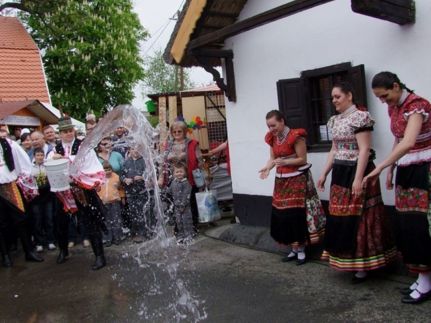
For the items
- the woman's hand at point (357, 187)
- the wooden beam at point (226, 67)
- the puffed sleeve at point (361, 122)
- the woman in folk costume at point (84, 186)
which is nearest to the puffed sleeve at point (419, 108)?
the puffed sleeve at point (361, 122)

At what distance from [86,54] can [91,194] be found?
1720cm

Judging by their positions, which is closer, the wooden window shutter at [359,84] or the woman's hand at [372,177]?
the woman's hand at [372,177]

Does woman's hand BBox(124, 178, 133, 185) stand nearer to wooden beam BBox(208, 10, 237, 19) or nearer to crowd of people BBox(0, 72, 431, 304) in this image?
crowd of people BBox(0, 72, 431, 304)

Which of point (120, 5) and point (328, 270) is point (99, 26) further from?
point (328, 270)

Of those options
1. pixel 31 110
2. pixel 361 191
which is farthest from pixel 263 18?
pixel 31 110

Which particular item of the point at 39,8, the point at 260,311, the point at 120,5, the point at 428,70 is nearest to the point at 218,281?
the point at 260,311

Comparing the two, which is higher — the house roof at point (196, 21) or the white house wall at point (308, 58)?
the house roof at point (196, 21)

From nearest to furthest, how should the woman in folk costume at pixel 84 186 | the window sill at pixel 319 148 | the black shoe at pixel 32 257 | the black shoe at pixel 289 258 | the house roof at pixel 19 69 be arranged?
the black shoe at pixel 289 258 → the window sill at pixel 319 148 → the woman in folk costume at pixel 84 186 → the black shoe at pixel 32 257 → the house roof at pixel 19 69

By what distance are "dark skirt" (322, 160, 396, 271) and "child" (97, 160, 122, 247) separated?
3936 mm

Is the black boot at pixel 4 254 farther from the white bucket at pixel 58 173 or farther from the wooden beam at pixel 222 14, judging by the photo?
the wooden beam at pixel 222 14

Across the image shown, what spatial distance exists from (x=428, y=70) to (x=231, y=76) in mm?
3072

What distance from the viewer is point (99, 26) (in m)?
22.4

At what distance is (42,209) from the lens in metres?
7.52

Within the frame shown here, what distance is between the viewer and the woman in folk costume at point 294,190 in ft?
17.6
